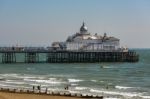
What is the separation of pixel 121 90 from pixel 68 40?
72387 mm

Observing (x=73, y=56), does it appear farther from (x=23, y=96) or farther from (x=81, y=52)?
(x=23, y=96)

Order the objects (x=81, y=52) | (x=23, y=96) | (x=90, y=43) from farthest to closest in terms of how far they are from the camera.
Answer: (x=90, y=43), (x=81, y=52), (x=23, y=96)

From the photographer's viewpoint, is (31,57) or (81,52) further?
(31,57)

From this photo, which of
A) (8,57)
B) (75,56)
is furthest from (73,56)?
(8,57)

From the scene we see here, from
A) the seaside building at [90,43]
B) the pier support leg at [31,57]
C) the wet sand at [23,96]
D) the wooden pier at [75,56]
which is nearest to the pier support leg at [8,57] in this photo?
the wooden pier at [75,56]

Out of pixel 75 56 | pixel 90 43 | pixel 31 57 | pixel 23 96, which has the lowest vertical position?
pixel 23 96

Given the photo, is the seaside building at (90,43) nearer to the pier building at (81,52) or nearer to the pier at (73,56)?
the pier building at (81,52)

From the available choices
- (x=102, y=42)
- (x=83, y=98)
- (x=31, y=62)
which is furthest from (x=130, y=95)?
(x=102, y=42)

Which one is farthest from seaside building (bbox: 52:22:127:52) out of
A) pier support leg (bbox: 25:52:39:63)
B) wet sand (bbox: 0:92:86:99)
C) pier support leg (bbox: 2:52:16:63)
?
wet sand (bbox: 0:92:86:99)

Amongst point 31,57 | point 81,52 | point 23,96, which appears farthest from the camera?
point 31,57

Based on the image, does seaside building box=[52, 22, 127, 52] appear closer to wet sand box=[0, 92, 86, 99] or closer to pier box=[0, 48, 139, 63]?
pier box=[0, 48, 139, 63]

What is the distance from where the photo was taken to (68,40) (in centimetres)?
12438

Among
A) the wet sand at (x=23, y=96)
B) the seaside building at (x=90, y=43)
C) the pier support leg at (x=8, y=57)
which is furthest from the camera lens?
the seaside building at (x=90, y=43)

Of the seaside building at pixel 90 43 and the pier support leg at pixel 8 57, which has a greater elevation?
the seaside building at pixel 90 43
